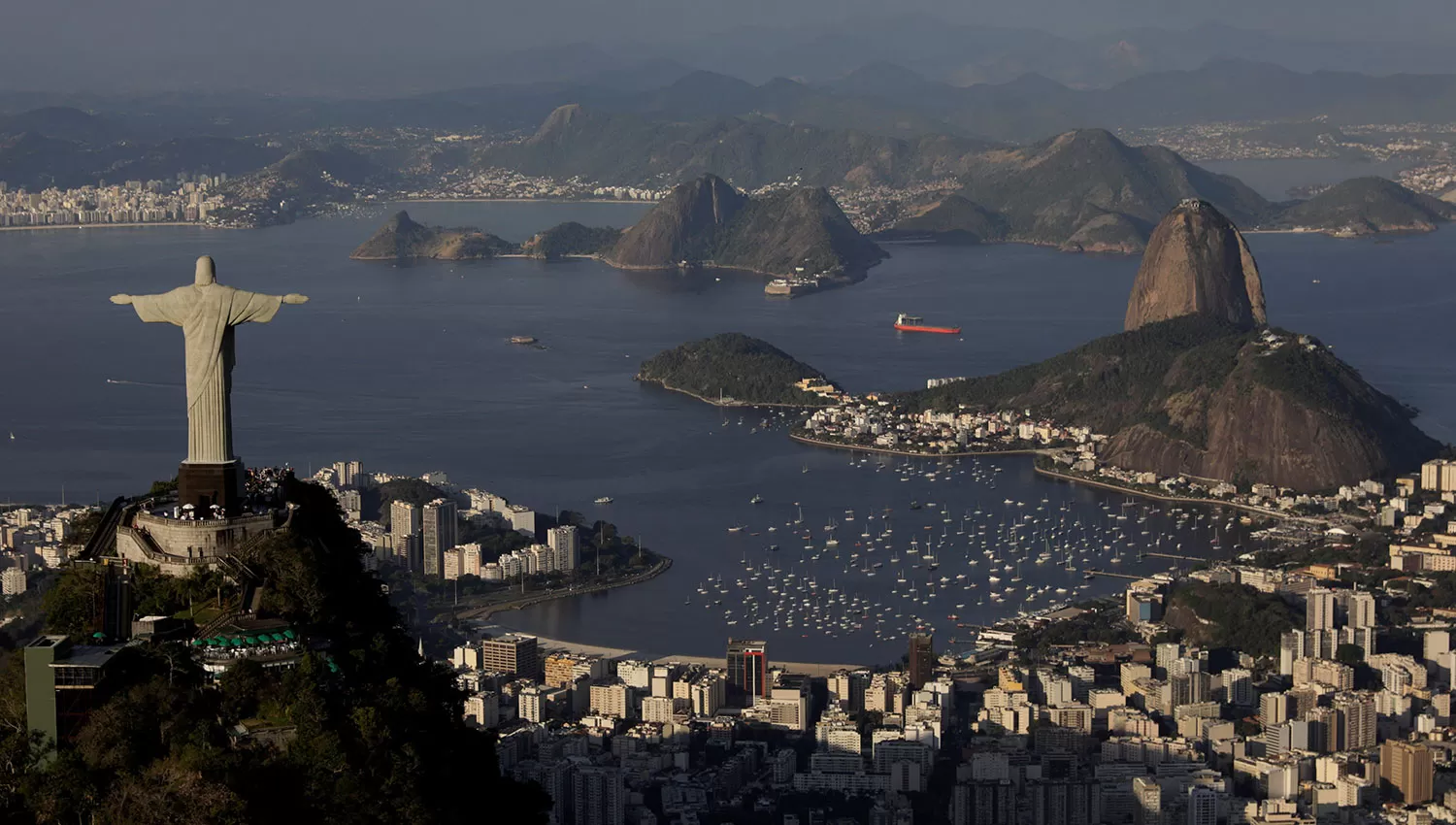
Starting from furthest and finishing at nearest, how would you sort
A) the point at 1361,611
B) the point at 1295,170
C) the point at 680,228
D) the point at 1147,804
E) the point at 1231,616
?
1. the point at 1295,170
2. the point at 680,228
3. the point at 1231,616
4. the point at 1361,611
5. the point at 1147,804

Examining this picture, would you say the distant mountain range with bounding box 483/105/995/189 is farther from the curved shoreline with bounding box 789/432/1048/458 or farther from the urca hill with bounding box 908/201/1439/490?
the curved shoreline with bounding box 789/432/1048/458

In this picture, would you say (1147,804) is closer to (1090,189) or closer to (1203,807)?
(1203,807)

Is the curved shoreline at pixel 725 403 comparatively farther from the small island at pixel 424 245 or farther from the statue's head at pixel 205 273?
the statue's head at pixel 205 273

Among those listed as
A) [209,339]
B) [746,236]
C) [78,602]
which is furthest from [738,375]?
[78,602]

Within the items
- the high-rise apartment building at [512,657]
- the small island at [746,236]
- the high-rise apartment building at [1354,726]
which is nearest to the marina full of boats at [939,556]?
the high-rise apartment building at [512,657]

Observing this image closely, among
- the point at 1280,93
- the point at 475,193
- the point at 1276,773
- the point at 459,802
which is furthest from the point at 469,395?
the point at 1280,93
